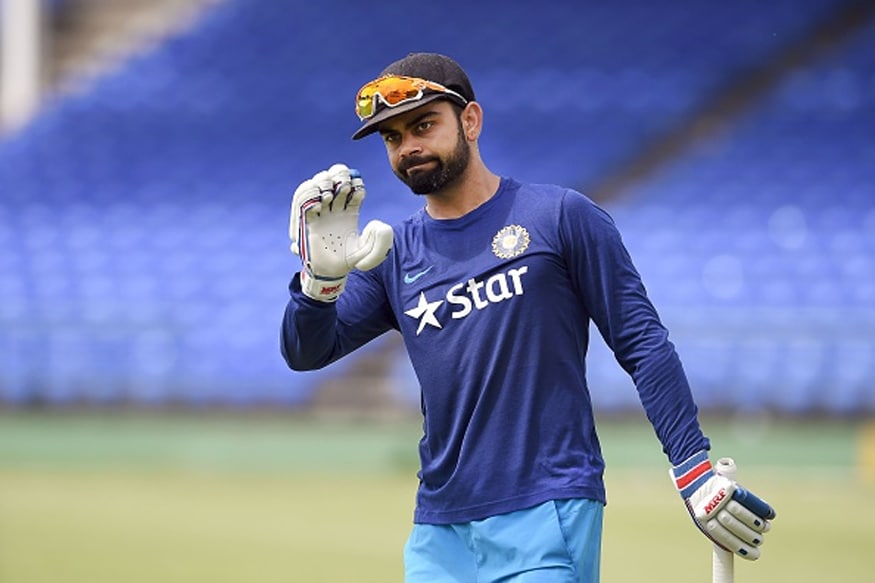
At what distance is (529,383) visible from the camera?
14.2 feet

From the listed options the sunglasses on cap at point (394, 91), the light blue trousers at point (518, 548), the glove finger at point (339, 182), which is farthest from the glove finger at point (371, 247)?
the light blue trousers at point (518, 548)

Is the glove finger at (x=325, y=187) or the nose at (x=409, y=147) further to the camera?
the nose at (x=409, y=147)

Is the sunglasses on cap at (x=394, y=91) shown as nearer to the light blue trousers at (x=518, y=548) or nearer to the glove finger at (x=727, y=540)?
the light blue trousers at (x=518, y=548)

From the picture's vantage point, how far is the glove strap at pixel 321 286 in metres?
4.38

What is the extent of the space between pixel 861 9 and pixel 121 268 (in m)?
11.8

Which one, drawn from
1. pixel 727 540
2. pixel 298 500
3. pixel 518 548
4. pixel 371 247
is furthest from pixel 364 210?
pixel 727 540

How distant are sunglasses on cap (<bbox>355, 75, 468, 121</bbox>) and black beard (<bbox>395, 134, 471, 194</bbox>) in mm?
173

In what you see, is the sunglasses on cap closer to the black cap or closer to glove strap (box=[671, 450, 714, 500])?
the black cap

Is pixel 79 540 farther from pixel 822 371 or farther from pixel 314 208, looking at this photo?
pixel 822 371

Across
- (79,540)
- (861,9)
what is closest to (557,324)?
(79,540)

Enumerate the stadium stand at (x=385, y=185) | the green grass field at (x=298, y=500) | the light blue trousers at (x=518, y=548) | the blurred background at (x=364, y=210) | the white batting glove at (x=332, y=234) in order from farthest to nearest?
the stadium stand at (x=385, y=185) < the blurred background at (x=364, y=210) < the green grass field at (x=298, y=500) < the white batting glove at (x=332, y=234) < the light blue trousers at (x=518, y=548)

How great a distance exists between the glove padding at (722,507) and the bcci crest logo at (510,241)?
76cm

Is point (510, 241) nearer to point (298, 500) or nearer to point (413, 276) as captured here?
point (413, 276)

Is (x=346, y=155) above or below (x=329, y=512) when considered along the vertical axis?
above
